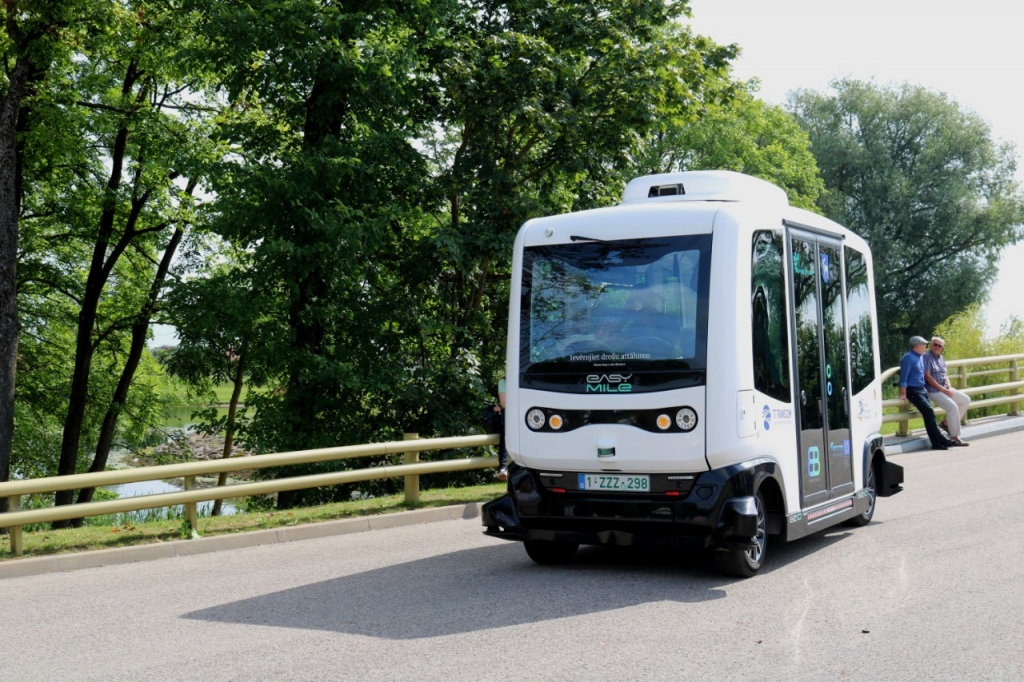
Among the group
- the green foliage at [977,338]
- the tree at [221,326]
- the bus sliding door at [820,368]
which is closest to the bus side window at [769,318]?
the bus sliding door at [820,368]

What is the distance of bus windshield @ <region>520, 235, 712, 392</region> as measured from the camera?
825 cm

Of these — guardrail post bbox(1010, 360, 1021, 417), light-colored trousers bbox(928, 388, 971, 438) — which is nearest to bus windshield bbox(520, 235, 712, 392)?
light-colored trousers bbox(928, 388, 971, 438)

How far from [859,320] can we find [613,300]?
3.13 metres

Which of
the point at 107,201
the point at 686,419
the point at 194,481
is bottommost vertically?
the point at 194,481

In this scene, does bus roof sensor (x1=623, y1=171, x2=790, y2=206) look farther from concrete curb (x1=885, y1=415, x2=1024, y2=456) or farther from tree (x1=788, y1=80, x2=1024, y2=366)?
tree (x1=788, y1=80, x2=1024, y2=366)

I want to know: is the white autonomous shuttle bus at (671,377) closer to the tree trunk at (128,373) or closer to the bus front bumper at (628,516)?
the bus front bumper at (628,516)

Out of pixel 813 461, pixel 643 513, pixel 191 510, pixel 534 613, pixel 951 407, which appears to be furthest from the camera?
pixel 951 407

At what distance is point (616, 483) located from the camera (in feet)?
27.7

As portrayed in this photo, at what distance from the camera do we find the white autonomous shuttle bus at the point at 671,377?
26.7 ft

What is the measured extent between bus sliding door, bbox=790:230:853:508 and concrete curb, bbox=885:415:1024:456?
27.2 ft

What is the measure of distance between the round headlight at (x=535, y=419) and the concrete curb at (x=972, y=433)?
34.4ft

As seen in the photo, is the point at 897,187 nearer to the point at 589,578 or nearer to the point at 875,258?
the point at 875,258

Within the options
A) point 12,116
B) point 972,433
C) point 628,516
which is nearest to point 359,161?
point 12,116

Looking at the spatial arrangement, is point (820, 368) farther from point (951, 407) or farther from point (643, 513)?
point (951, 407)
